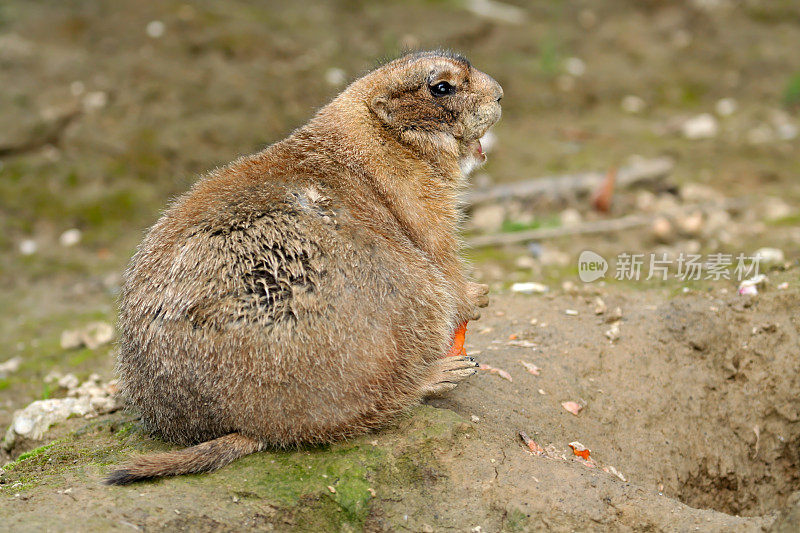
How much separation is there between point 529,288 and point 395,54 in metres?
2.27

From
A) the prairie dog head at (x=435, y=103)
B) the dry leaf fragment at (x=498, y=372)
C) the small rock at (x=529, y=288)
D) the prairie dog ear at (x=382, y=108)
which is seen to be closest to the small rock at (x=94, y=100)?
the small rock at (x=529, y=288)

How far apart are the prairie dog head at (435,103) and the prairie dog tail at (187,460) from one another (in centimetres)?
176

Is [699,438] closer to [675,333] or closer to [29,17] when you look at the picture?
[675,333]

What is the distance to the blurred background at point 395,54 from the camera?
7.56 metres

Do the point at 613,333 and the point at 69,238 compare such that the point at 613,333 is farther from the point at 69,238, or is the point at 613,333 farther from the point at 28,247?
the point at 28,247

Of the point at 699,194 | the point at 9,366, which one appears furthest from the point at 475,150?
the point at 699,194

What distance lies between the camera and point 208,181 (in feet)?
13.2

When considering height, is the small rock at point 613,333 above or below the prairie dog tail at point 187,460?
below

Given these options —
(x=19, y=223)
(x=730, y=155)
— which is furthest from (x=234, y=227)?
(x=730, y=155)

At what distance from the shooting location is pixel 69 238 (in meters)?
8.48

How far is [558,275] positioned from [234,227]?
3.76 metres

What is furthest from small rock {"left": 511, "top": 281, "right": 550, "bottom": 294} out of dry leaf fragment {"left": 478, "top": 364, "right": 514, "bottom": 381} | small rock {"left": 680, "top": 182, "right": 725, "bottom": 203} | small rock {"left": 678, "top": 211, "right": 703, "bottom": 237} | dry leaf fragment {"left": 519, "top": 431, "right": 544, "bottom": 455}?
small rock {"left": 680, "top": 182, "right": 725, "bottom": 203}

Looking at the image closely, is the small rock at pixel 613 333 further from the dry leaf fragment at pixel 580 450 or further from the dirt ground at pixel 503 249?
the dry leaf fragment at pixel 580 450

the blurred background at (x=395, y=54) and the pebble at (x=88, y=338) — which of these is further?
the blurred background at (x=395, y=54)
